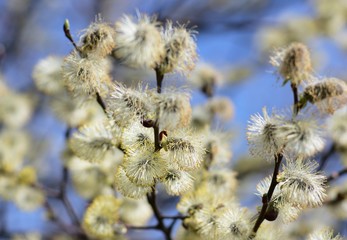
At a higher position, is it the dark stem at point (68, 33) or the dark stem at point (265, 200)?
the dark stem at point (68, 33)

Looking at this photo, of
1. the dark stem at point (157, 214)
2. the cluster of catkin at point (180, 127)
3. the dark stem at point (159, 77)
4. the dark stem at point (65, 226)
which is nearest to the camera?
the cluster of catkin at point (180, 127)

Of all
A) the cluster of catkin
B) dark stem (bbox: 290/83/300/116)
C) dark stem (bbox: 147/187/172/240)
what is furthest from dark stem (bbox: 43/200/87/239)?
dark stem (bbox: 290/83/300/116)

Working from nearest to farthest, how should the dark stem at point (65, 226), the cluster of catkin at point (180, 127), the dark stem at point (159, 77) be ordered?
1. the cluster of catkin at point (180, 127)
2. the dark stem at point (159, 77)
3. the dark stem at point (65, 226)

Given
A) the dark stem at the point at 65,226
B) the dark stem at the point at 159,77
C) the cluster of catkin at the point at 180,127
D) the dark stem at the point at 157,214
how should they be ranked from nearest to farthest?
the cluster of catkin at the point at 180,127 < the dark stem at the point at 159,77 < the dark stem at the point at 157,214 < the dark stem at the point at 65,226

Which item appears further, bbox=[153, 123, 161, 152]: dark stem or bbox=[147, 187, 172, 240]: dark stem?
bbox=[147, 187, 172, 240]: dark stem

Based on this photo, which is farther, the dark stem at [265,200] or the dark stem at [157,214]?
the dark stem at [157,214]

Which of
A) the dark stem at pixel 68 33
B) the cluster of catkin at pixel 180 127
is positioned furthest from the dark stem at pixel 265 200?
the dark stem at pixel 68 33

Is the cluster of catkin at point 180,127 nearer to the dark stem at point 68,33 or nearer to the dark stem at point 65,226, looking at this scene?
the dark stem at point 68,33

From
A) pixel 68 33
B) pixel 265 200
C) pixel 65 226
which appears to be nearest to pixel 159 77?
pixel 68 33

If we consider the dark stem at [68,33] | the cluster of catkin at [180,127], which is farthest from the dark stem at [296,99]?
the dark stem at [68,33]

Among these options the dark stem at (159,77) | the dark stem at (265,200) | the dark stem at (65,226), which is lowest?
the dark stem at (265,200)

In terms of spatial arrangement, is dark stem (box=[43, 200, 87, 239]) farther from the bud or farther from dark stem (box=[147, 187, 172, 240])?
the bud

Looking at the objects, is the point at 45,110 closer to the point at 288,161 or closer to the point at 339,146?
the point at 339,146

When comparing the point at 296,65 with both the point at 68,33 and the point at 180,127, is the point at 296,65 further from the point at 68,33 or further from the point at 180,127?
the point at 68,33
